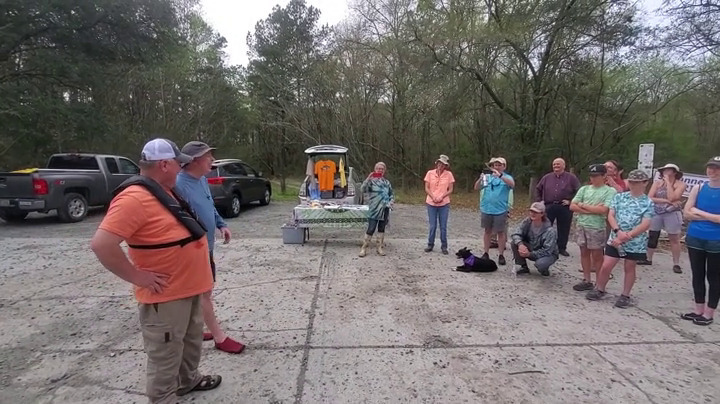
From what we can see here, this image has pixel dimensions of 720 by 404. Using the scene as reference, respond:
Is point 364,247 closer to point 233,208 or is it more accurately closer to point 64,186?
point 233,208

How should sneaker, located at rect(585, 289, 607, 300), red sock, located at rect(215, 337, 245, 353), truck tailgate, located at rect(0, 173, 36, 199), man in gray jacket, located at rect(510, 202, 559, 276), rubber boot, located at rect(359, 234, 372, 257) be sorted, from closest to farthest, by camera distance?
red sock, located at rect(215, 337, 245, 353)
sneaker, located at rect(585, 289, 607, 300)
man in gray jacket, located at rect(510, 202, 559, 276)
rubber boot, located at rect(359, 234, 372, 257)
truck tailgate, located at rect(0, 173, 36, 199)

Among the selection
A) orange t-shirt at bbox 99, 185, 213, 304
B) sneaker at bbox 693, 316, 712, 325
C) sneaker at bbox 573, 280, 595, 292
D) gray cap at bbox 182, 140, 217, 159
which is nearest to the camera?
orange t-shirt at bbox 99, 185, 213, 304

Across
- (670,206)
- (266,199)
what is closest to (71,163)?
(266,199)

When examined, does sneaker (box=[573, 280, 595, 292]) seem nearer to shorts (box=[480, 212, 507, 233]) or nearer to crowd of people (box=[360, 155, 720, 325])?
crowd of people (box=[360, 155, 720, 325])

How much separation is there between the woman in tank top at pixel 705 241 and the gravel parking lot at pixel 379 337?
0.22 m

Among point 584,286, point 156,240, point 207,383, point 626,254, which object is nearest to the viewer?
point 156,240

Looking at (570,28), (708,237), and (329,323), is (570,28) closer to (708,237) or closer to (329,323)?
(708,237)

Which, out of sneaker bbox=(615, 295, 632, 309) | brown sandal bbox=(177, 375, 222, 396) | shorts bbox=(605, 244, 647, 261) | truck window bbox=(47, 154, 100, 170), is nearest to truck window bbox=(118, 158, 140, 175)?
truck window bbox=(47, 154, 100, 170)

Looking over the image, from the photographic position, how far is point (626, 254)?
13.4 ft

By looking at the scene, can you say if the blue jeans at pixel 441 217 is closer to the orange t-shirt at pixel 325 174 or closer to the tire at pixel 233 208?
the orange t-shirt at pixel 325 174

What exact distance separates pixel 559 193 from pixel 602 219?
1.60 metres

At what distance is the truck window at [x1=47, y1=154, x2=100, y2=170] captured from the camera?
10000 millimetres

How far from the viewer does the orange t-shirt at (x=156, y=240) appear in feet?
6.34

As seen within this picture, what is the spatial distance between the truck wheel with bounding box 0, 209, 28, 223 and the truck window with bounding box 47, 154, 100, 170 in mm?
1313
